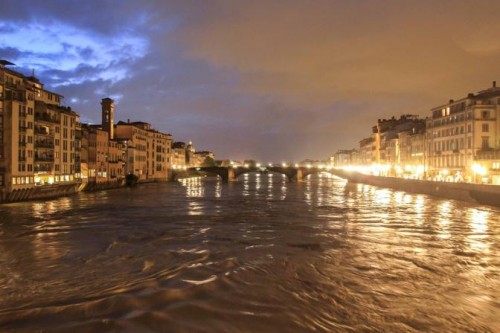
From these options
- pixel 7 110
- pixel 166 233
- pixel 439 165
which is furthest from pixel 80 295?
pixel 439 165

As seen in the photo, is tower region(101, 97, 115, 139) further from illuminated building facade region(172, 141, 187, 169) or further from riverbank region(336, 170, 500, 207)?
riverbank region(336, 170, 500, 207)

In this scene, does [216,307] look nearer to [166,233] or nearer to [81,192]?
[166,233]

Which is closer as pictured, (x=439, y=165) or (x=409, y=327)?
(x=409, y=327)

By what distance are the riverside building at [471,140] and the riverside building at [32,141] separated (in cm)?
6802

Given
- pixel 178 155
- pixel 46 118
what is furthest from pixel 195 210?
pixel 178 155

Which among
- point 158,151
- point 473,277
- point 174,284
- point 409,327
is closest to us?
point 409,327

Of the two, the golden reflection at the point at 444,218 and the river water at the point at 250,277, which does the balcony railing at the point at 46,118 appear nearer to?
the river water at the point at 250,277

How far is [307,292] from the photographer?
53.5ft

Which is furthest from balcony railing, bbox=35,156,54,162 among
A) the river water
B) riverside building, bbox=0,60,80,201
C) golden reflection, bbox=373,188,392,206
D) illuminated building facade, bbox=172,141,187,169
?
illuminated building facade, bbox=172,141,187,169

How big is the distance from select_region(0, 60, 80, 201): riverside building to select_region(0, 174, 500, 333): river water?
1001 inches

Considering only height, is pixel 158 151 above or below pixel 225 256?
above

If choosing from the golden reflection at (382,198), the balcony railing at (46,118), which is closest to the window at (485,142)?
the golden reflection at (382,198)

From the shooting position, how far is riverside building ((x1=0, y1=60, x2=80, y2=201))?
57781 millimetres

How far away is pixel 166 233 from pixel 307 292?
16.7 meters
